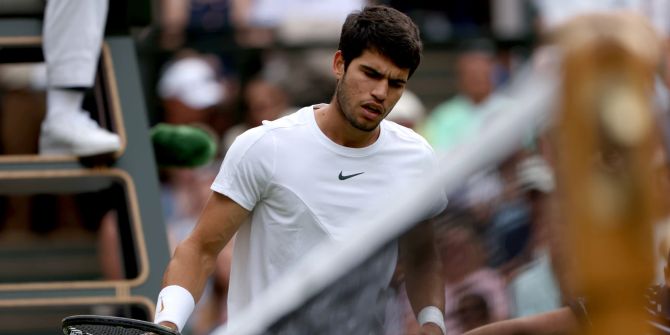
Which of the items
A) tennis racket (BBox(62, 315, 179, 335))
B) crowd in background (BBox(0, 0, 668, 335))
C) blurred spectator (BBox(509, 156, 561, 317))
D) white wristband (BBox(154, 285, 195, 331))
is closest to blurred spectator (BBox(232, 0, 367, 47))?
crowd in background (BBox(0, 0, 668, 335))

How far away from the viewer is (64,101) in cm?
530

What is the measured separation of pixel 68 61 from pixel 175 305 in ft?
5.57

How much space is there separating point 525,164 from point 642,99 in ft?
0.75

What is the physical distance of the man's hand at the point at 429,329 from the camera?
6.85 ft

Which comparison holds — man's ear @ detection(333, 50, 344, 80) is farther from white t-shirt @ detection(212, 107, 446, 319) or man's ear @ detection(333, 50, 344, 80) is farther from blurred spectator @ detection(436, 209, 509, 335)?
blurred spectator @ detection(436, 209, 509, 335)

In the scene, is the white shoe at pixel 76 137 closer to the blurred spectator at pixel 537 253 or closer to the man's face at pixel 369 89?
the man's face at pixel 369 89

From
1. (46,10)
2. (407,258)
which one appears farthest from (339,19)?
(407,258)

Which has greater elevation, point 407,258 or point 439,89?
point 407,258

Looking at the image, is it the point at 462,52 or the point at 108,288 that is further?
the point at 462,52

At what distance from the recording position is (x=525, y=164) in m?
1.71

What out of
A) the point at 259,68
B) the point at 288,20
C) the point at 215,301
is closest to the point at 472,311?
the point at 215,301

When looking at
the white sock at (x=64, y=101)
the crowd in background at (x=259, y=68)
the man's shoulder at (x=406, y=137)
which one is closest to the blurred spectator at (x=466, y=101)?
the crowd in background at (x=259, y=68)

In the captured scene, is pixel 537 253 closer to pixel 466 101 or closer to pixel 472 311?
pixel 472 311

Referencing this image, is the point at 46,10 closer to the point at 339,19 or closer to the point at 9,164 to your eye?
the point at 9,164
